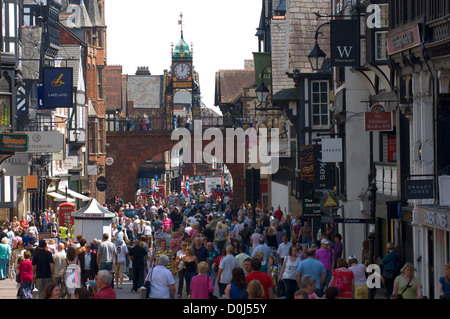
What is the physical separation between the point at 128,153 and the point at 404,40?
2023 inches

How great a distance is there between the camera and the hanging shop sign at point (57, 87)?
3697 cm

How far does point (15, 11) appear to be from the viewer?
39.3m

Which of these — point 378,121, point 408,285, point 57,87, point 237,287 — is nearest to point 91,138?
point 57,87

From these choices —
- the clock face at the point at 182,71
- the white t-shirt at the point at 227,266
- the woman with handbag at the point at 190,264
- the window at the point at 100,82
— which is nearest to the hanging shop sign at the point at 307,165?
the woman with handbag at the point at 190,264

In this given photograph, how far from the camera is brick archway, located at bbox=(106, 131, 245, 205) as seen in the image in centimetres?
6969

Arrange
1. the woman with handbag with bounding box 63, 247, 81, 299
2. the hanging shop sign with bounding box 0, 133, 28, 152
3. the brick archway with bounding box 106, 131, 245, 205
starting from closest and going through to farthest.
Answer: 1. the woman with handbag with bounding box 63, 247, 81, 299
2. the hanging shop sign with bounding box 0, 133, 28, 152
3. the brick archway with bounding box 106, 131, 245, 205

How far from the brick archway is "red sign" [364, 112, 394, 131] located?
4745 cm

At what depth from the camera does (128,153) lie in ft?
230

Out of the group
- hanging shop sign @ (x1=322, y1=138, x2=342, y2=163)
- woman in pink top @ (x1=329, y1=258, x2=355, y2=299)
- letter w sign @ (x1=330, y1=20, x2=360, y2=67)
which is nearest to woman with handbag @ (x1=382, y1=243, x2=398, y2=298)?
woman in pink top @ (x1=329, y1=258, x2=355, y2=299)

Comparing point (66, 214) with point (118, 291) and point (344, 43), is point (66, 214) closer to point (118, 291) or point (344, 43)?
point (118, 291)

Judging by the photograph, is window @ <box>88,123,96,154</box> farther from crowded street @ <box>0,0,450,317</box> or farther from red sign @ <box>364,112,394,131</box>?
red sign @ <box>364,112,394,131</box>

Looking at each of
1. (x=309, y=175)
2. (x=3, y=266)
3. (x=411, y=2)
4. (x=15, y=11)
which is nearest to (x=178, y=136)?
(x=15, y=11)

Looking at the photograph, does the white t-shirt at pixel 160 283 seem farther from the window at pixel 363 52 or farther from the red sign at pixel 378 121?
the window at pixel 363 52

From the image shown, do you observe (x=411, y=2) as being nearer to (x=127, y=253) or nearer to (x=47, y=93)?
(x=127, y=253)
